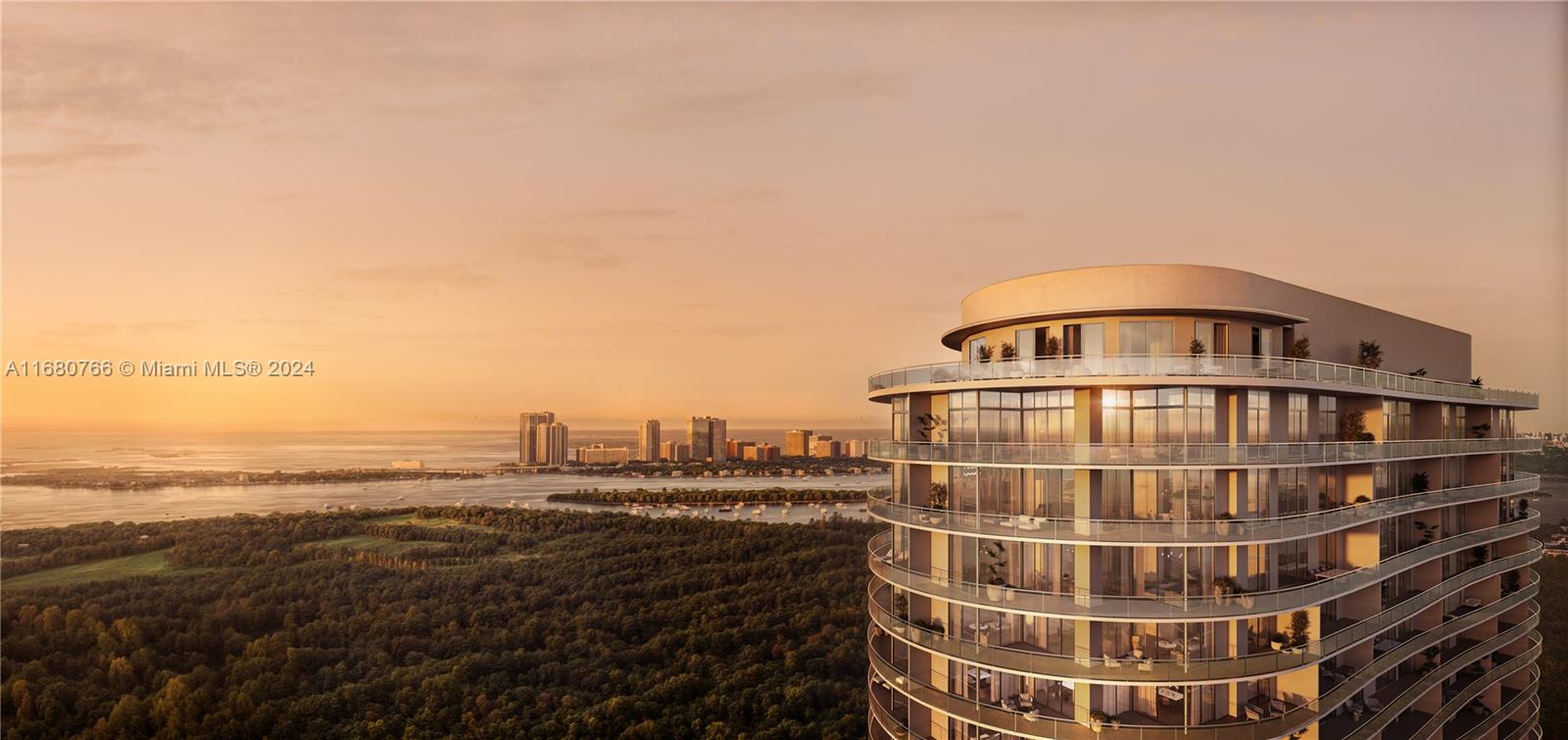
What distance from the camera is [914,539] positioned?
965 inches

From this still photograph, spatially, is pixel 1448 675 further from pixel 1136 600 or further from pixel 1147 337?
pixel 1147 337

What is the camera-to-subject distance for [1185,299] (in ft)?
68.0

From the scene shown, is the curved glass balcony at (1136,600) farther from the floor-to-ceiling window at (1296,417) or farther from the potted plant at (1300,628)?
the floor-to-ceiling window at (1296,417)

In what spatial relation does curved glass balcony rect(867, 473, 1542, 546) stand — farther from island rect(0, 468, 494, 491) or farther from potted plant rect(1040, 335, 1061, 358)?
island rect(0, 468, 494, 491)

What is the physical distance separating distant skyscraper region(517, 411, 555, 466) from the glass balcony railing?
304 ft

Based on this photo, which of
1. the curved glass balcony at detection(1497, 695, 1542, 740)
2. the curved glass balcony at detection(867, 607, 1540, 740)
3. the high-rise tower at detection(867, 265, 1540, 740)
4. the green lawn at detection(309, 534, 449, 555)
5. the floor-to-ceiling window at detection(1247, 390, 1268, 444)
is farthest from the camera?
the green lawn at detection(309, 534, 449, 555)

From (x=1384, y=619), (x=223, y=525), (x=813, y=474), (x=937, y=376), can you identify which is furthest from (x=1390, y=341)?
(x=223, y=525)

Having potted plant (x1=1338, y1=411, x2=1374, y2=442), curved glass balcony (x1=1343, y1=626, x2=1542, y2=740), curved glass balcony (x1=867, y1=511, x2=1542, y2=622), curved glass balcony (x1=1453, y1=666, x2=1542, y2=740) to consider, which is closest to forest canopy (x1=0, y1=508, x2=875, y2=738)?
curved glass balcony (x1=867, y1=511, x2=1542, y2=622)

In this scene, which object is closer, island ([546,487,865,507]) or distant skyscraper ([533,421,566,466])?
island ([546,487,865,507])

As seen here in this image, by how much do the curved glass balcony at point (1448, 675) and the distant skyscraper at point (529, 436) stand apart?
9951cm

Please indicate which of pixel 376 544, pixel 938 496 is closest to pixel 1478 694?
pixel 938 496

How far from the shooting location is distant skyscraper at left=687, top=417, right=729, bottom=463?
108 meters

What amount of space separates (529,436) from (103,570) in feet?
170

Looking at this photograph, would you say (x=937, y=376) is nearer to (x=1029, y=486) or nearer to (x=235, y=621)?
(x=1029, y=486)
